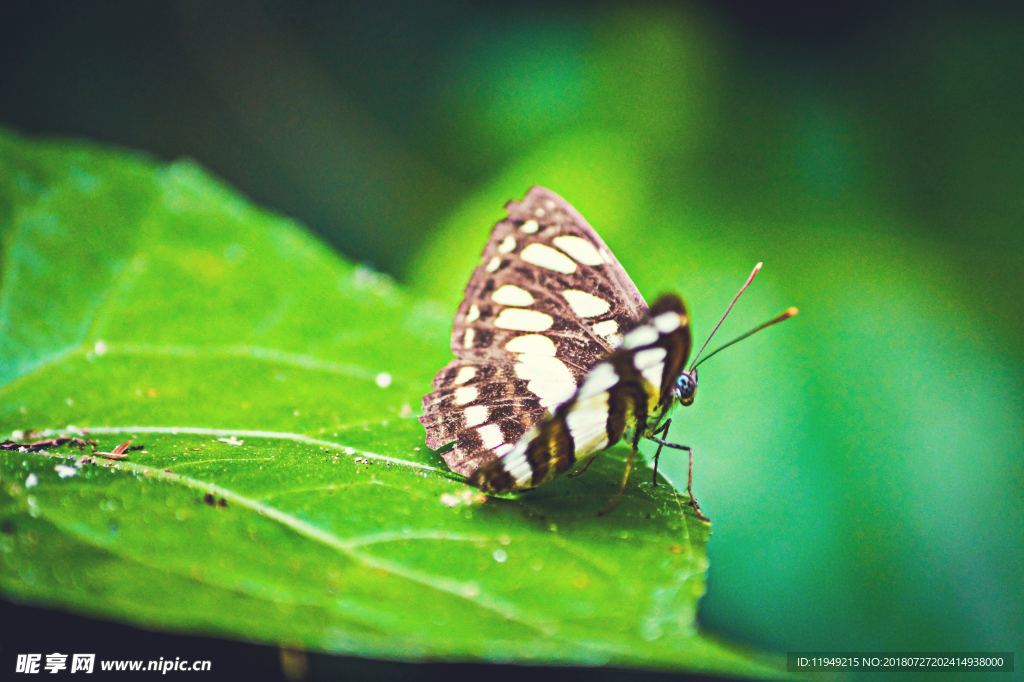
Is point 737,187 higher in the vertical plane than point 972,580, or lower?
higher

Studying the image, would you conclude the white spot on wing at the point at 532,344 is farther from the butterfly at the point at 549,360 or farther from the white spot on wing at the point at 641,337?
the white spot on wing at the point at 641,337

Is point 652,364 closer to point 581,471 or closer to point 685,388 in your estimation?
point 685,388

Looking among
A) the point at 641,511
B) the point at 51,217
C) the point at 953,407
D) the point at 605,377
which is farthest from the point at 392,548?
the point at 953,407

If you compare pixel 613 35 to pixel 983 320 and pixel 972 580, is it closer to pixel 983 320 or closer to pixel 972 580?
pixel 983 320

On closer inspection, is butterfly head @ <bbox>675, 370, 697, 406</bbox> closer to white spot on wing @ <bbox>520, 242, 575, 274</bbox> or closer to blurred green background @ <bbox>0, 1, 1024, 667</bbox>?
white spot on wing @ <bbox>520, 242, 575, 274</bbox>

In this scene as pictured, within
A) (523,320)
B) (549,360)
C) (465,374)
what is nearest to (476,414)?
(465,374)

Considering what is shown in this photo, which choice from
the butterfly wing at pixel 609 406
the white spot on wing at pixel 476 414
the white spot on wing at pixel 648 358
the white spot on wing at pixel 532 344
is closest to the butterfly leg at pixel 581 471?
the butterfly wing at pixel 609 406
